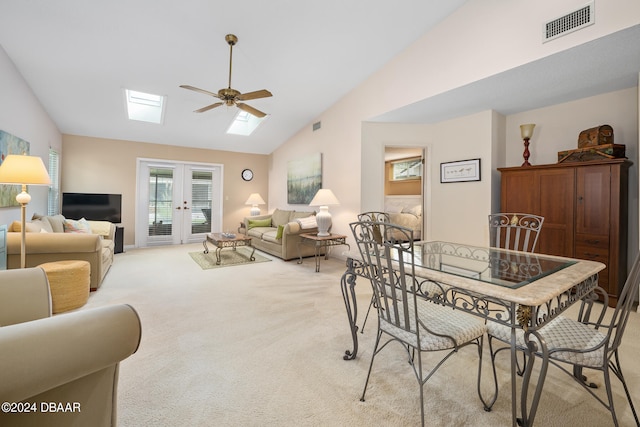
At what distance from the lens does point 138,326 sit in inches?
37.5

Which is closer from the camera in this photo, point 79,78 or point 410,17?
point 410,17

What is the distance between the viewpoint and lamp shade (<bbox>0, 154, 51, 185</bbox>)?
233 cm

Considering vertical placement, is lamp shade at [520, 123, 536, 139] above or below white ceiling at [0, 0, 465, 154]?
below

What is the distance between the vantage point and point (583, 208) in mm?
3238

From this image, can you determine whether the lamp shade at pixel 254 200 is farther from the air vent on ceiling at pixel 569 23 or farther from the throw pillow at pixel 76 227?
the air vent on ceiling at pixel 569 23

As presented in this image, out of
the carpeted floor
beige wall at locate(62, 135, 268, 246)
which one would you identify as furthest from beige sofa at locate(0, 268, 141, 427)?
beige wall at locate(62, 135, 268, 246)

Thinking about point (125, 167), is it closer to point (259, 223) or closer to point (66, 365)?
point (259, 223)

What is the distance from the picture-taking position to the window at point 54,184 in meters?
5.15

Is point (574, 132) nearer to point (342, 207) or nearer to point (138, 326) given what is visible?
point (342, 207)

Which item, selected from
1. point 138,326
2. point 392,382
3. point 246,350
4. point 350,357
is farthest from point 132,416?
point 392,382

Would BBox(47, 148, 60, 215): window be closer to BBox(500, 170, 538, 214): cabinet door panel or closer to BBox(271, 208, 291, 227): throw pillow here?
BBox(271, 208, 291, 227): throw pillow

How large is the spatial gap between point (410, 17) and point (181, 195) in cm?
605

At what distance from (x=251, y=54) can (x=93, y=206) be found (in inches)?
178

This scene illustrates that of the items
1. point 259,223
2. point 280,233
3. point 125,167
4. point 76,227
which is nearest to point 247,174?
point 259,223
